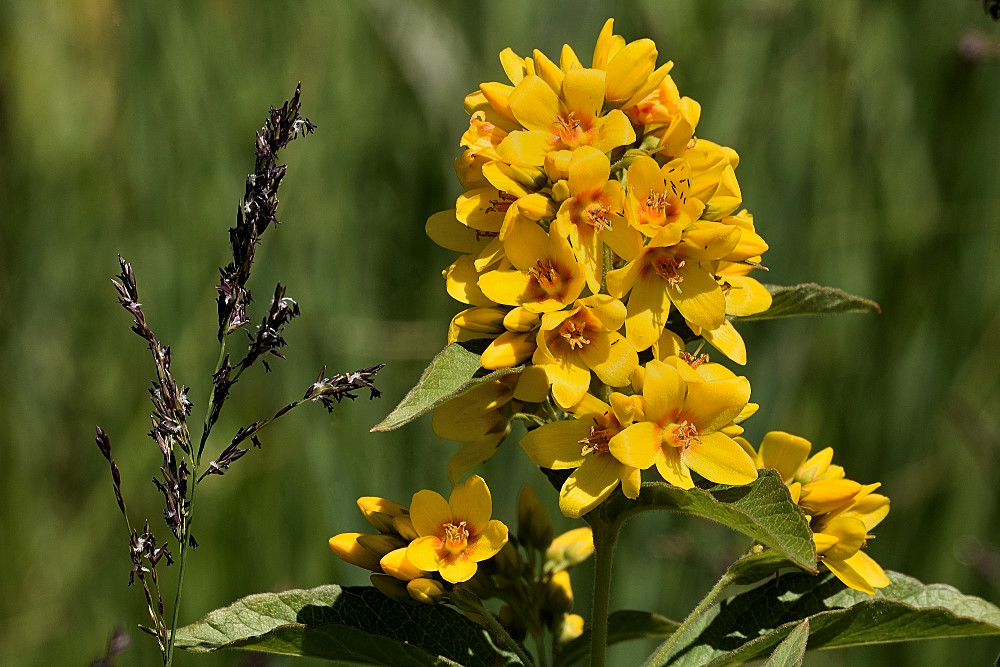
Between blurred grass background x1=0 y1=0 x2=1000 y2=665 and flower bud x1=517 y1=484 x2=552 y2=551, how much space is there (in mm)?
1113

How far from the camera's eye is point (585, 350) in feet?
3.76

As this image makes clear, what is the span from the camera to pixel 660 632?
138 centimetres

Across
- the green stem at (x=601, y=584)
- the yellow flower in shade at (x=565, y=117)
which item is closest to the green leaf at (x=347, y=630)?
the green stem at (x=601, y=584)

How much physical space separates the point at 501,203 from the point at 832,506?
0.56 meters

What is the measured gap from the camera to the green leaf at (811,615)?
1.19m

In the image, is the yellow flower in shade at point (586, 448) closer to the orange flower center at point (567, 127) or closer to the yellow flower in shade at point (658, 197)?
the yellow flower in shade at point (658, 197)

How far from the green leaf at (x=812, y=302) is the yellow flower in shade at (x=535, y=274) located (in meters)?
0.26

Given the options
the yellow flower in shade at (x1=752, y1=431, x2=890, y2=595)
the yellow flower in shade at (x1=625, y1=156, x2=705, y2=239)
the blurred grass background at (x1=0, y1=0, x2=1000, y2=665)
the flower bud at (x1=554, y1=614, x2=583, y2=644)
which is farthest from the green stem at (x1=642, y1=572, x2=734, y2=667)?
the blurred grass background at (x1=0, y1=0, x2=1000, y2=665)

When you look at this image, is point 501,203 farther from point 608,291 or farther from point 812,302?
point 812,302

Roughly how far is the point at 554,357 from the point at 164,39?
7.64 ft

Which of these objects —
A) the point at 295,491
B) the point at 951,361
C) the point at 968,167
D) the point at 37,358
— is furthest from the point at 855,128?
the point at 37,358

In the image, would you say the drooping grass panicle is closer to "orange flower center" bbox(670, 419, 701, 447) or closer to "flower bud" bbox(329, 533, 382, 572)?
"flower bud" bbox(329, 533, 382, 572)

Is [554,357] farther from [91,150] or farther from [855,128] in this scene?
[91,150]

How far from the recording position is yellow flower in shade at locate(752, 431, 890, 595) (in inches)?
47.7
